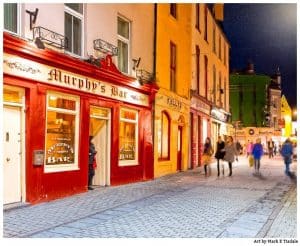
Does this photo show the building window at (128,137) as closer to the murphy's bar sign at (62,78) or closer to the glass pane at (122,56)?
the murphy's bar sign at (62,78)

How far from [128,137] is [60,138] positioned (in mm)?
3662

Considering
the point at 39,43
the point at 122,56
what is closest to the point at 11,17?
the point at 39,43

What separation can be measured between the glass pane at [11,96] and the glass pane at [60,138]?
3.28ft

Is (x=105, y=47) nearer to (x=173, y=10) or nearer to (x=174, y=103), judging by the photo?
(x=174, y=103)

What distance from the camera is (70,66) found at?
10164 millimetres

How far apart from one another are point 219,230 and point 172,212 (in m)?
1.61

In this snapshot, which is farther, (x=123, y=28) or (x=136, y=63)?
(x=136, y=63)

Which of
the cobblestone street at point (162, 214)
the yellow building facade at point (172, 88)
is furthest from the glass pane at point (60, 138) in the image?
the yellow building facade at point (172, 88)

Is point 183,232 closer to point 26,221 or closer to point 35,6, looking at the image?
point 26,221

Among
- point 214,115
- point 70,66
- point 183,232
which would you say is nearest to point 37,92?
point 70,66

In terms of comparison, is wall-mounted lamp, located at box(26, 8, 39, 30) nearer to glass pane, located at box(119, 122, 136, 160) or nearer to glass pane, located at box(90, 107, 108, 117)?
glass pane, located at box(90, 107, 108, 117)

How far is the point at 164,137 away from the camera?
664 inches

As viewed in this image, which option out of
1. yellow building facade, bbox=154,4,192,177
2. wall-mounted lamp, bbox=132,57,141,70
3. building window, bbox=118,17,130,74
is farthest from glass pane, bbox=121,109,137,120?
yellow building facade, bbox=154,4,192,177

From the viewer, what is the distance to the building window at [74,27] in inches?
418
